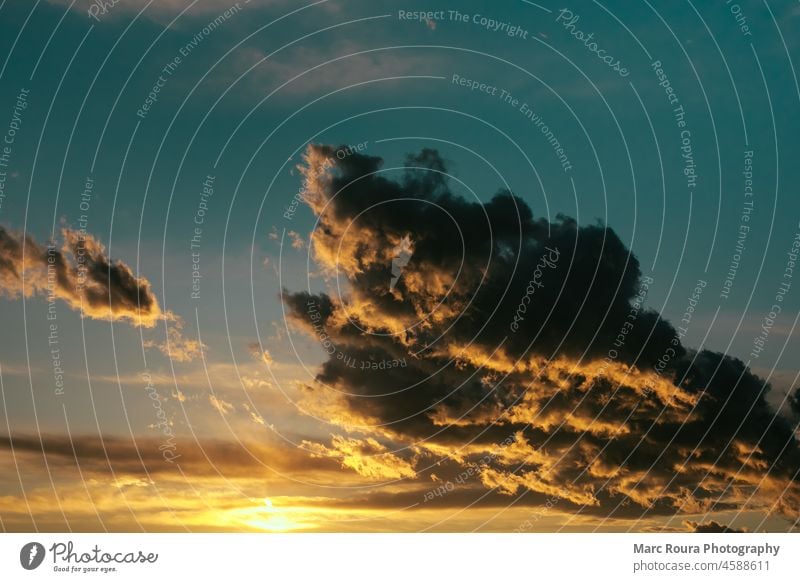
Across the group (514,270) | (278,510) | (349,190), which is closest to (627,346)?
(514,270)

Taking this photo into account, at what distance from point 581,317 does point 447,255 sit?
555 centimetres

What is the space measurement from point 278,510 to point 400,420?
534 cm
